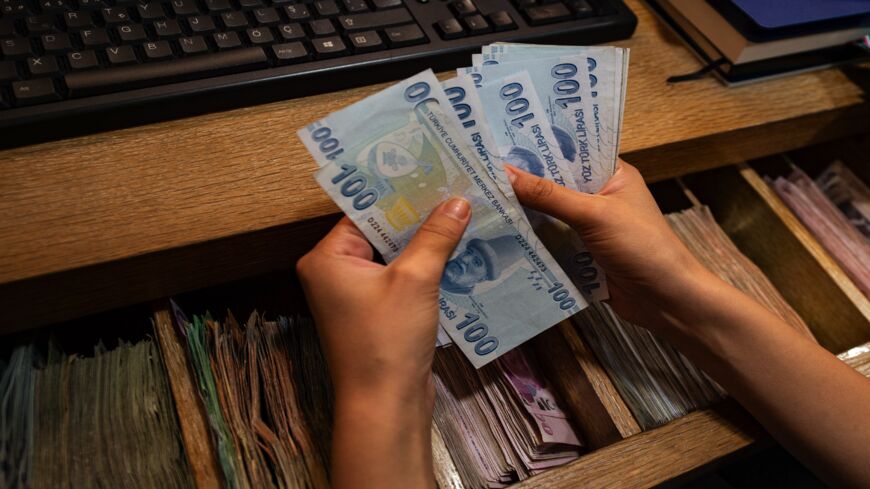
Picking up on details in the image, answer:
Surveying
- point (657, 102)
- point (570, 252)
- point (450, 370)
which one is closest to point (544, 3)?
point (657, 102)

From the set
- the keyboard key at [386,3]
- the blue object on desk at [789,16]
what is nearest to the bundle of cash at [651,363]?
the blue object on desk at [789,16]

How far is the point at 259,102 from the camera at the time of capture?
615mm

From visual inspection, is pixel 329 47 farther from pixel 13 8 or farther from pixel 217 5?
pixel 13 8

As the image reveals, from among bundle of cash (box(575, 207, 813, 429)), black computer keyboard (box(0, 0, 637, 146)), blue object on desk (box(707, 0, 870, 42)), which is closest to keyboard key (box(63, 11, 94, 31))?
black computer keyboard (box(0, 0, 637, 146))

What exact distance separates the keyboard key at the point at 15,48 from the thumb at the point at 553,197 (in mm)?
417

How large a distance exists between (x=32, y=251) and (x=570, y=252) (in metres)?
0.45

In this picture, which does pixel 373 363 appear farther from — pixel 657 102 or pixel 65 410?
pixel 657 102

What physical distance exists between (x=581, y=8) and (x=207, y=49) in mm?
393

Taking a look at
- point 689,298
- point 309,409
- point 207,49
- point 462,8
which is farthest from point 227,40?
point 689,298

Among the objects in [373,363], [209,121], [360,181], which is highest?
[209,121]

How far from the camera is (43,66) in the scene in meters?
0.55

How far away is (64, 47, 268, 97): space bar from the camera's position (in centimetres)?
55

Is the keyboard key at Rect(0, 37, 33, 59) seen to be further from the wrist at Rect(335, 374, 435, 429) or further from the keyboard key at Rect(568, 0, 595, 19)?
the keyboard key at Rect(568, 0, 595, 19)

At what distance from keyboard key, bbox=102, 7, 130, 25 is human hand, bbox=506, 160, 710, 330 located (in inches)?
14.7
